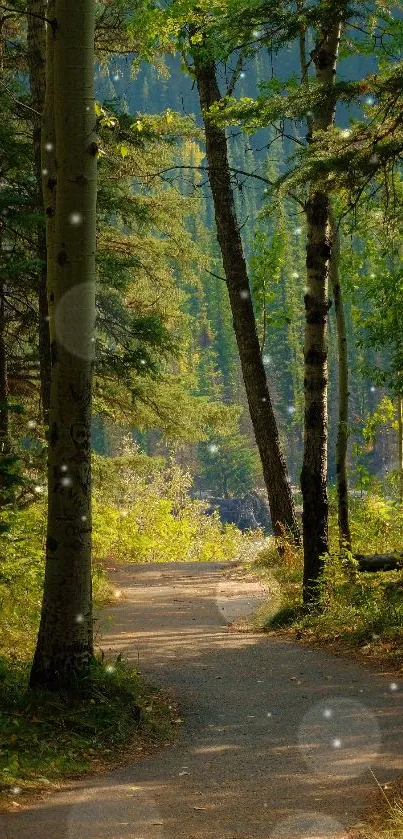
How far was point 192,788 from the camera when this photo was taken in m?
5.16

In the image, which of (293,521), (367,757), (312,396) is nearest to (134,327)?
(293,521)

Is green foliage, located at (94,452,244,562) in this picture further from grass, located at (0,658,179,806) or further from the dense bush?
grass, located at (0,658,179,806)

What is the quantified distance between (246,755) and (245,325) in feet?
30.9

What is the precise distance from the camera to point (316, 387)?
33.9ft

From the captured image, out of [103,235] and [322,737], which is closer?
[322,737]

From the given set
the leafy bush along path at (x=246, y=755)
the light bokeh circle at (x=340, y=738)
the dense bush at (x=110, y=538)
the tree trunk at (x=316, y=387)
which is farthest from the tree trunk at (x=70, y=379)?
the tree trunk at (x=316, y=387)

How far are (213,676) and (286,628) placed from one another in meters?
2.34

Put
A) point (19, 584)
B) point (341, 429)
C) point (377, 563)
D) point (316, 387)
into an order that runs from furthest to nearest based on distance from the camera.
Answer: point (341, 429)
point (316, 387)
point (377, 563)
point (19, 584)

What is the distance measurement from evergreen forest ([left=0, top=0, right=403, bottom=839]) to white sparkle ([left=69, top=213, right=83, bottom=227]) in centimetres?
3

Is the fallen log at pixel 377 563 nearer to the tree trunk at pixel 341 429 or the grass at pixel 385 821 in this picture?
the tree trunk at pixel 341 429

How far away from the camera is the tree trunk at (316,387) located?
405 inches

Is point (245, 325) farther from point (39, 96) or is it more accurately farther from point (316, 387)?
point (39, 96)

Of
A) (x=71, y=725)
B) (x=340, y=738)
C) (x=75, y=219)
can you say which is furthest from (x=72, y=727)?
(x=75, y=219)

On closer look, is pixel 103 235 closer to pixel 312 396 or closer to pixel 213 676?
pixel 312 396
